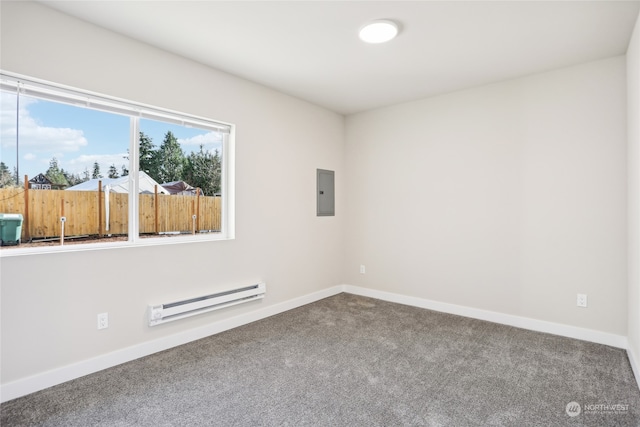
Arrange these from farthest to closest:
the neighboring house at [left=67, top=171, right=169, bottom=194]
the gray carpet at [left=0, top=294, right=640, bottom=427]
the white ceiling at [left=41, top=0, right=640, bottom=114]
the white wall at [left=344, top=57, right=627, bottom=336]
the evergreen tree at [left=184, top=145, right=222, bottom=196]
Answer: the evergreen tree at [left=184, top=145, right=222, bottom=196] → the white wall at [left=344, top=57, right=627, bottom=336] → the neighboring house at [left=67, top=171, right=169, bottom=194] → the white ceiling at [left=41, top=0, right=640, bottom=114] → the gray carpet at [left=0, top=294, right=640, bottom=427]

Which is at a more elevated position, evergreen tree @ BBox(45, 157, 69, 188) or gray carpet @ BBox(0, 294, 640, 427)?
evergreen tree @ BBox(45, 157, 69, 188)

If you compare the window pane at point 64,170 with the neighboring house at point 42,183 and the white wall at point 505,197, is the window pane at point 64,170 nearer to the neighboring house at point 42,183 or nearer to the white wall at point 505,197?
the neighboring house at point 42,183

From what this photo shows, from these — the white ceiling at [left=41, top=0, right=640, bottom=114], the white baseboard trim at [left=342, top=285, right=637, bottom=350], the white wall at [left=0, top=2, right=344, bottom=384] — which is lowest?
the white baseboard trim at [left=342, top=285, right=637, bottom=350]

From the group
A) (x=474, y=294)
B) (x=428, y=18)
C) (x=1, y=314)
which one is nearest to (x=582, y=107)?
(x=428, y=18)

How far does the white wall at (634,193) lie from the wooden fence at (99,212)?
3.47m

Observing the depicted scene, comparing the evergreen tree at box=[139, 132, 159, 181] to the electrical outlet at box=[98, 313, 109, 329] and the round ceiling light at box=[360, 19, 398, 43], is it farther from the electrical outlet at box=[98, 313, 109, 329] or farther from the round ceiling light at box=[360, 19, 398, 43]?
the round ceiling light at box=[360, 19, 398, 43]

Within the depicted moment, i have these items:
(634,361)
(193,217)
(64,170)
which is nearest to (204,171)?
(193,217)

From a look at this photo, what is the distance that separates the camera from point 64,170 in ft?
7.97

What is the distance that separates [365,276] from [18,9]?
13.7ft

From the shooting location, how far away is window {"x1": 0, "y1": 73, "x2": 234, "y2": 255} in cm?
224

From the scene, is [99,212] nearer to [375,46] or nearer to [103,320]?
[103,320]

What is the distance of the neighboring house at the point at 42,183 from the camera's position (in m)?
2.29

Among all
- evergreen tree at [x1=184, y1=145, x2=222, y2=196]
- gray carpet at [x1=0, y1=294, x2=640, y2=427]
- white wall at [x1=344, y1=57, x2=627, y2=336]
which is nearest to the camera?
gray carpet at [x1=0, y1=294, x2=640, y2=427]

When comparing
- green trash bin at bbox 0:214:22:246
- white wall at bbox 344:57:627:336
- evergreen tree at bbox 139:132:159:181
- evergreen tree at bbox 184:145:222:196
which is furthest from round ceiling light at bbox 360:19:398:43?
green trash bin at bbox 0:214:22:246
